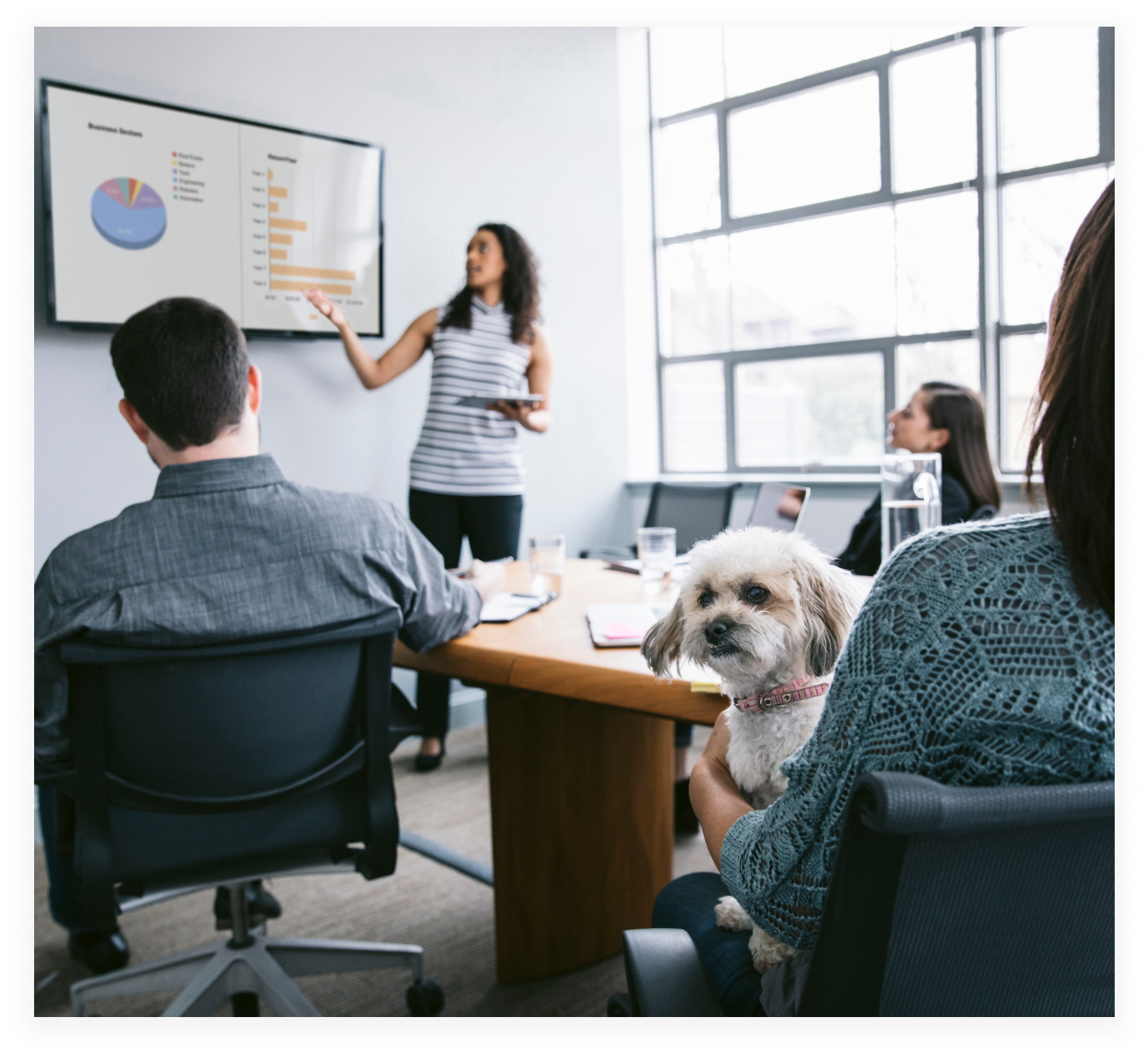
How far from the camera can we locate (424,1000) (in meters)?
1.62

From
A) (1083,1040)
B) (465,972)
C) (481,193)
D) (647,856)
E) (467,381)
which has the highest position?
(481,193)

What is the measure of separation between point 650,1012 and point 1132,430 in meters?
0.60

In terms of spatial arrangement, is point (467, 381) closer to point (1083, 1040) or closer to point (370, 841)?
point (370, 841)

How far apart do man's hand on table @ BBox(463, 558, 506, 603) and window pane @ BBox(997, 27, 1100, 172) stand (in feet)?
10.3

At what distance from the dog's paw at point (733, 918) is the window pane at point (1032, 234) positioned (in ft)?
11.1

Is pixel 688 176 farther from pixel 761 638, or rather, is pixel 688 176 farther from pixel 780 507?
pixel 761 638

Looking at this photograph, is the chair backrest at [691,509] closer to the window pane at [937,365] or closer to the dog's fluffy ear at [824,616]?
the window pane at [937,365]

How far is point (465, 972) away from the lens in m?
1.80

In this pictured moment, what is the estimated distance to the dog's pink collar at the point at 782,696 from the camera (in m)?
0.98

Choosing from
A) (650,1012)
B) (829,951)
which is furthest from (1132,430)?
(650,1012)


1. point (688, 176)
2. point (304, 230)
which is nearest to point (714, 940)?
point (304, 230)

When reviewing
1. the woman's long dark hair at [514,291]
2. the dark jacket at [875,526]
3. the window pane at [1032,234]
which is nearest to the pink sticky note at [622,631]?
the dark jacket at [875,526]

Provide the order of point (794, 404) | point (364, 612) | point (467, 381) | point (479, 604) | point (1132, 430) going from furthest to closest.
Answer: point (794, 404), point (467, 381), point (479, 604), point (364, 612), point (1132, 430)

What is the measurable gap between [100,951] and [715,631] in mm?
1587
